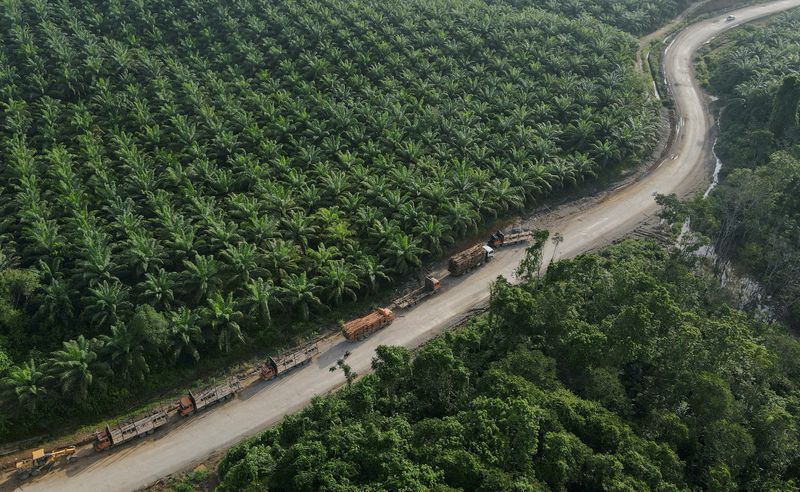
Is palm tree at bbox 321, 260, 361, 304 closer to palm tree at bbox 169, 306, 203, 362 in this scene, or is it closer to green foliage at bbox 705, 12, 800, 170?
palm tree at bbox 169, 306, 203, 362

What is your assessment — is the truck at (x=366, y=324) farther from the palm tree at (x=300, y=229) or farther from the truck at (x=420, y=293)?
the palm tree at (x=300, y=229)

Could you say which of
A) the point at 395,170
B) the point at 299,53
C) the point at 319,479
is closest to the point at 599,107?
the point at 395,170

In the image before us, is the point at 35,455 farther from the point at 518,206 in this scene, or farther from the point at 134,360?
the point at 518,206

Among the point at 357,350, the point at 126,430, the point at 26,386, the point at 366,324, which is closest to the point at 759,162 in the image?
the point at 366,324

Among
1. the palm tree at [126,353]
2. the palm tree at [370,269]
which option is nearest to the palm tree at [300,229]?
the palm tree at [370,269]

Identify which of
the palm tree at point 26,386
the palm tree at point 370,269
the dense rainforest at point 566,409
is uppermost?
the palm tree at point 26,386

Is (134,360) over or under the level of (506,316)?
over
